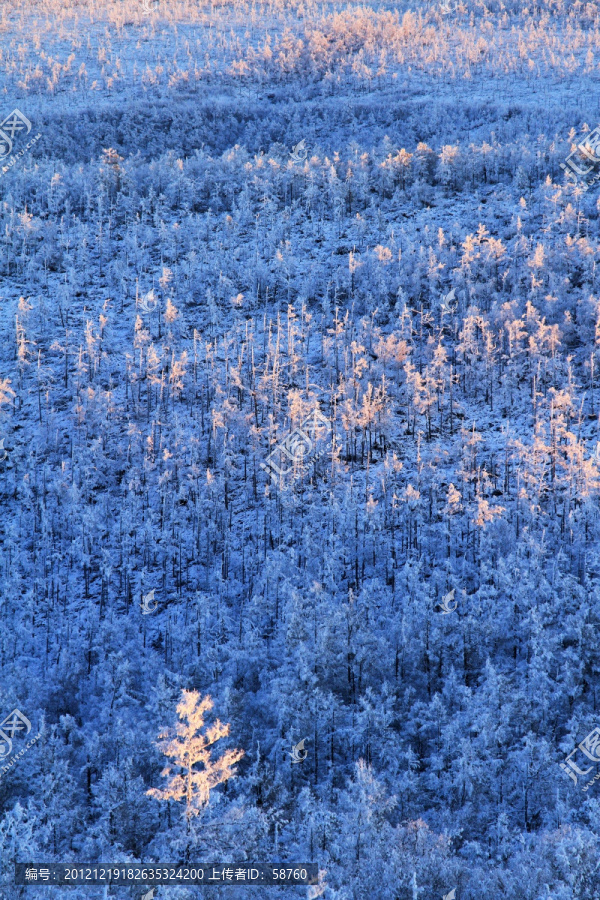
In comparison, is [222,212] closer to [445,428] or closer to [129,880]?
[445,428]

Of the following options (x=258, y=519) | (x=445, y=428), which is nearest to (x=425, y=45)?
(x=445, y=428)
